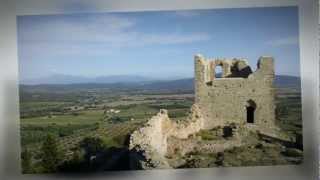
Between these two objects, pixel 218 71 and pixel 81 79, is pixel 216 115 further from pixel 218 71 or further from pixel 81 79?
pixel 81 79

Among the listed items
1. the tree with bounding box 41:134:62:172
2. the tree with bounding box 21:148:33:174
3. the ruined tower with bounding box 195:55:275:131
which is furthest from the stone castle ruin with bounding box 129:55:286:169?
the tree with bounding box 21:148:33:174

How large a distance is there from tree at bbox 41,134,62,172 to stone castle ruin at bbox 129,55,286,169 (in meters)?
0.41

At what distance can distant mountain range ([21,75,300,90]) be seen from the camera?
8.54 feet

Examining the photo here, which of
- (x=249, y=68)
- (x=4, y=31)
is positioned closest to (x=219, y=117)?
(x=249, y=68)

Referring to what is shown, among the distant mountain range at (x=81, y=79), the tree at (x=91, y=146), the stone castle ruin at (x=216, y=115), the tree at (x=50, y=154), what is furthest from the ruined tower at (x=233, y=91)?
the tree at (x=50, y=154)

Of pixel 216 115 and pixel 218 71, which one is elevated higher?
pixel 218 71

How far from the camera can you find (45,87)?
2.60 metres

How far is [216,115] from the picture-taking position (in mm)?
2643

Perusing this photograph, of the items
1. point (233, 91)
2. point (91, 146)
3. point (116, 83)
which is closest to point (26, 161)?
point (91, 146)

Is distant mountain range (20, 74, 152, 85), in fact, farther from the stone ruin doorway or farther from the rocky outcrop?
the stone ruin doorway

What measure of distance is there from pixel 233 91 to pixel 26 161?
3.89ft

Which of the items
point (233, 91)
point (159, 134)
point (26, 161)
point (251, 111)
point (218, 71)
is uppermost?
point (218, 71)

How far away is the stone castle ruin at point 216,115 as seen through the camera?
2619 millimetres

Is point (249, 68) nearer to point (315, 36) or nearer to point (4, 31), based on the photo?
point (315, 36)
